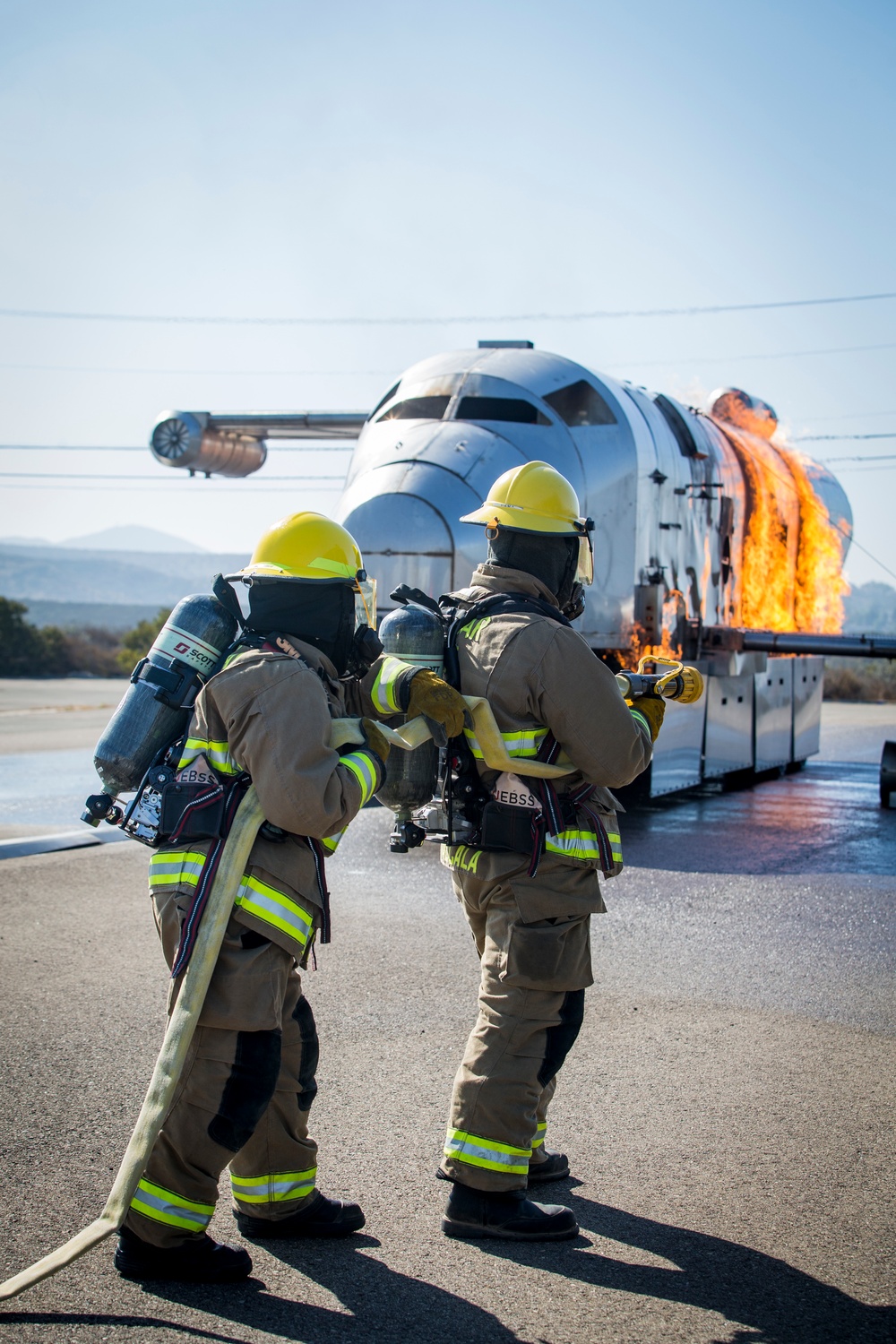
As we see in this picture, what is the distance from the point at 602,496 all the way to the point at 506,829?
280 inches

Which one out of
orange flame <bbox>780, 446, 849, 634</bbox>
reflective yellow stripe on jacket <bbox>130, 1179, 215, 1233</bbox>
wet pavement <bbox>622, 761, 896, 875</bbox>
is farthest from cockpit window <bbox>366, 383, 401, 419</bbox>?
reflective yellow stripe on jacket <bbox>130, 1179, 215, 1233</bbox>

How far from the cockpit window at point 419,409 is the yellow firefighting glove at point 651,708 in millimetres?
6731

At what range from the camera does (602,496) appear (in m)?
10.6

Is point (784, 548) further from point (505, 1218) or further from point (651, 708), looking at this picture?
point (505, 1218)

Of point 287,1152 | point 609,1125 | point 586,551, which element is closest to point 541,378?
point 586,551

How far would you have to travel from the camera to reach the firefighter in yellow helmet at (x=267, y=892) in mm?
3273

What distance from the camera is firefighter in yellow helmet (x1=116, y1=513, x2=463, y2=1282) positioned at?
3.27 metres

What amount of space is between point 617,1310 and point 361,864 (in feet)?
19.6

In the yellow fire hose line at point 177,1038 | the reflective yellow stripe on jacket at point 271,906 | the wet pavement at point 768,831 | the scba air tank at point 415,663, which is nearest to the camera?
the yellow fire hose line at point 177,1038

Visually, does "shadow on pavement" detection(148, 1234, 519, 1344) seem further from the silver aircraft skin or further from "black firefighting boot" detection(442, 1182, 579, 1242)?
the silver aircraft skin

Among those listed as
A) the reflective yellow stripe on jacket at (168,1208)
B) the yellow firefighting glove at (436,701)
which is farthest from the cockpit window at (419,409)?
the reflective yellow stripe on jacket at (168,1208)

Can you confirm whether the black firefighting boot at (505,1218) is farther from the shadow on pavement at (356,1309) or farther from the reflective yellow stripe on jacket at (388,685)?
the reflective yellow stripe on jacket at (388,685)

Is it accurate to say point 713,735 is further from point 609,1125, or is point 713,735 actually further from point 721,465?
point 609,1125

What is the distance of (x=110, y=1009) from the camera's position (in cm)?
544
